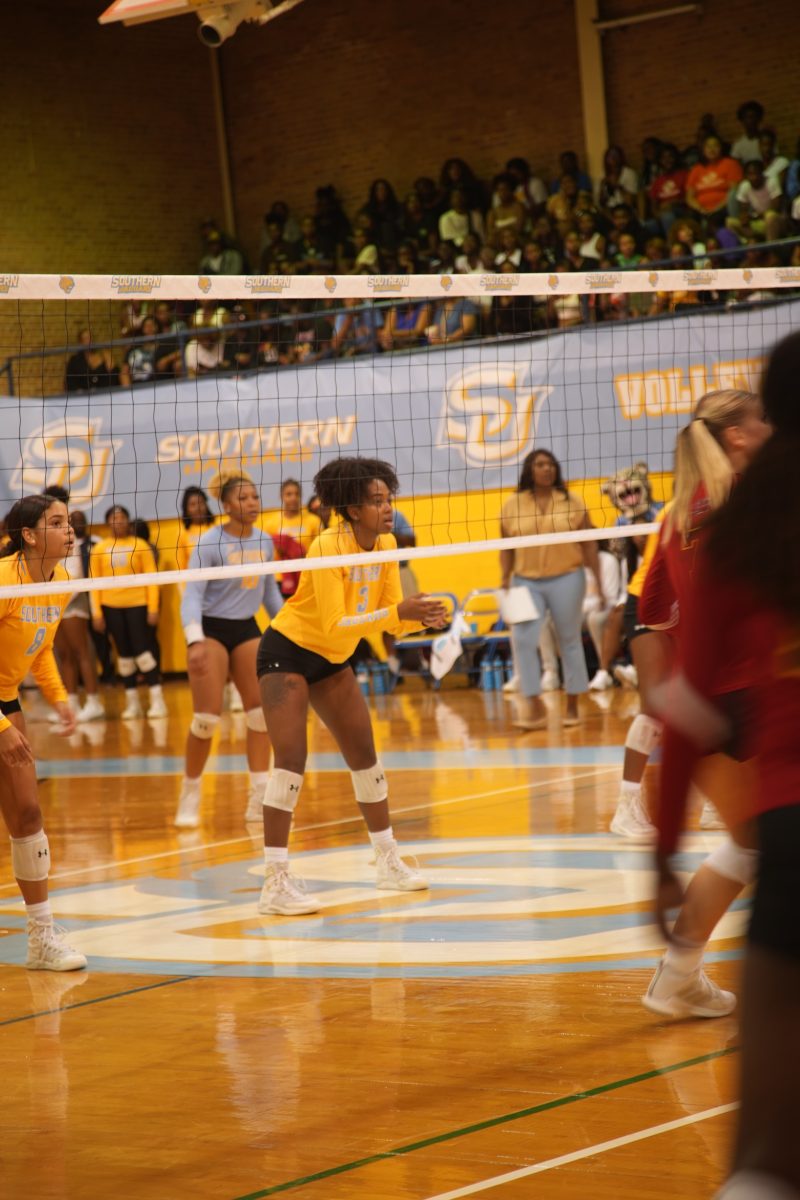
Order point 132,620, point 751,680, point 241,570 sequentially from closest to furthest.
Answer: point 751,680 → point 241,570 → point 132,620

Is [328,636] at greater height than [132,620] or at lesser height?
greater

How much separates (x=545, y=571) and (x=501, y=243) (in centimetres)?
776

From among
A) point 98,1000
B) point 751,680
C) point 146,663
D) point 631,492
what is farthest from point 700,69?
point 751,680

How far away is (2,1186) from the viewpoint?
3553 mm

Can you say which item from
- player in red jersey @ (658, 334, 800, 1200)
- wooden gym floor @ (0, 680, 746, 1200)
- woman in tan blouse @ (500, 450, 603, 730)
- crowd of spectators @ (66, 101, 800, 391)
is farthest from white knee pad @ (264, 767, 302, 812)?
crowd of spectators @ (66, 101, 800, 391)

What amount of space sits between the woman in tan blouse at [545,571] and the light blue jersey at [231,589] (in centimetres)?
280

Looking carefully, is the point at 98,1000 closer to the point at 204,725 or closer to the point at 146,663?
the point at 204,725

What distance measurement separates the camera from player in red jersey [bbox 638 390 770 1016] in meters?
4.05

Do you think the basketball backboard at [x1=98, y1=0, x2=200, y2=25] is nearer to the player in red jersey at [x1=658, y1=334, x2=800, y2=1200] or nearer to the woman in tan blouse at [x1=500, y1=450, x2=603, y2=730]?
the woman in tan blouse at [x1=500, y1=450, x2=603, y2=730]

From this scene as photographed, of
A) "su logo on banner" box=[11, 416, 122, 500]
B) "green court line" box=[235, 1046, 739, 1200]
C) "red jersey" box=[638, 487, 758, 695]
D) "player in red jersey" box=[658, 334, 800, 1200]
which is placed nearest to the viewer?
"player in red jersey" box=[658, 334, 800, 1200]

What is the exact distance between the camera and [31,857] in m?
5.62

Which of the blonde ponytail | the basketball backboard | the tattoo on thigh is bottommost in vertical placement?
the tattoo on thigh

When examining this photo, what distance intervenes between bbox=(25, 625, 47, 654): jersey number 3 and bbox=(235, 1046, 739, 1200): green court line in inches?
111

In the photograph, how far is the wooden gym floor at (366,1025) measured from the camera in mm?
3521
